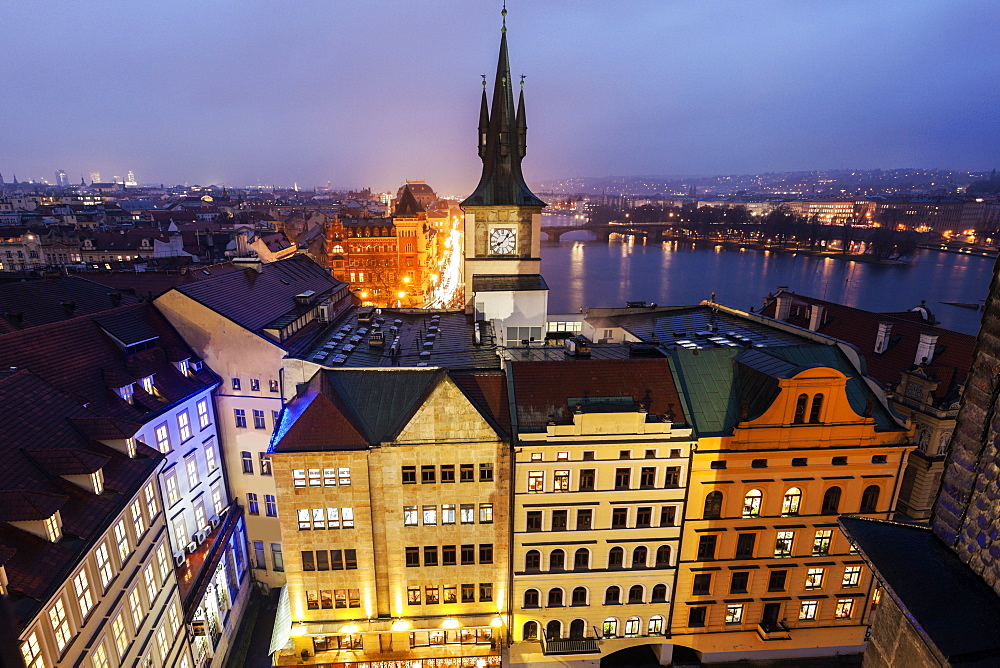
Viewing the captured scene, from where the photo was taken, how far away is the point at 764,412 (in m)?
25.9

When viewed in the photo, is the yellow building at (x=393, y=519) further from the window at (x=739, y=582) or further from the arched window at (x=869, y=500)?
the arched window at (x=869, y=500)

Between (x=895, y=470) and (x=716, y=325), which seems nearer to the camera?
(x=895, y=470)

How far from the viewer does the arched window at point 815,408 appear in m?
26.1

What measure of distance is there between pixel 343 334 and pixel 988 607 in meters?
36.6

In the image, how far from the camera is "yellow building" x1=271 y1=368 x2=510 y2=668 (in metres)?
25.1

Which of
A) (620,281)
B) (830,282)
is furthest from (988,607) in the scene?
(830,282)

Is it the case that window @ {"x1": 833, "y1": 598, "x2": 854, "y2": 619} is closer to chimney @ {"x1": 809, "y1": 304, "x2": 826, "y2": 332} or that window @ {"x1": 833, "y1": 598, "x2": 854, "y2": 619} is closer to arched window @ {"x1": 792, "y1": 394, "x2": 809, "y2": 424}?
arched window @ {"x1": 792, "y1": 394, "x2": 809, "y2": 424}

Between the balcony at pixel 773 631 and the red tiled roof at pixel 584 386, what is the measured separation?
12.6 metres

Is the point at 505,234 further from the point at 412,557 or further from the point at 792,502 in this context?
the point at 792,502

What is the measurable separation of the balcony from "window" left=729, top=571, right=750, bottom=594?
228cm

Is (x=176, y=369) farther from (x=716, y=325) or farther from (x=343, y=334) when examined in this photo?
(x=716, y=325)

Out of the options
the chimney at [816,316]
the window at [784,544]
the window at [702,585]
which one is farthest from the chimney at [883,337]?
the window at [702,585]

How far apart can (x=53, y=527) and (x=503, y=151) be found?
39.6 m

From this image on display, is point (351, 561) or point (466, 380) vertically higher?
point (466, 380)
